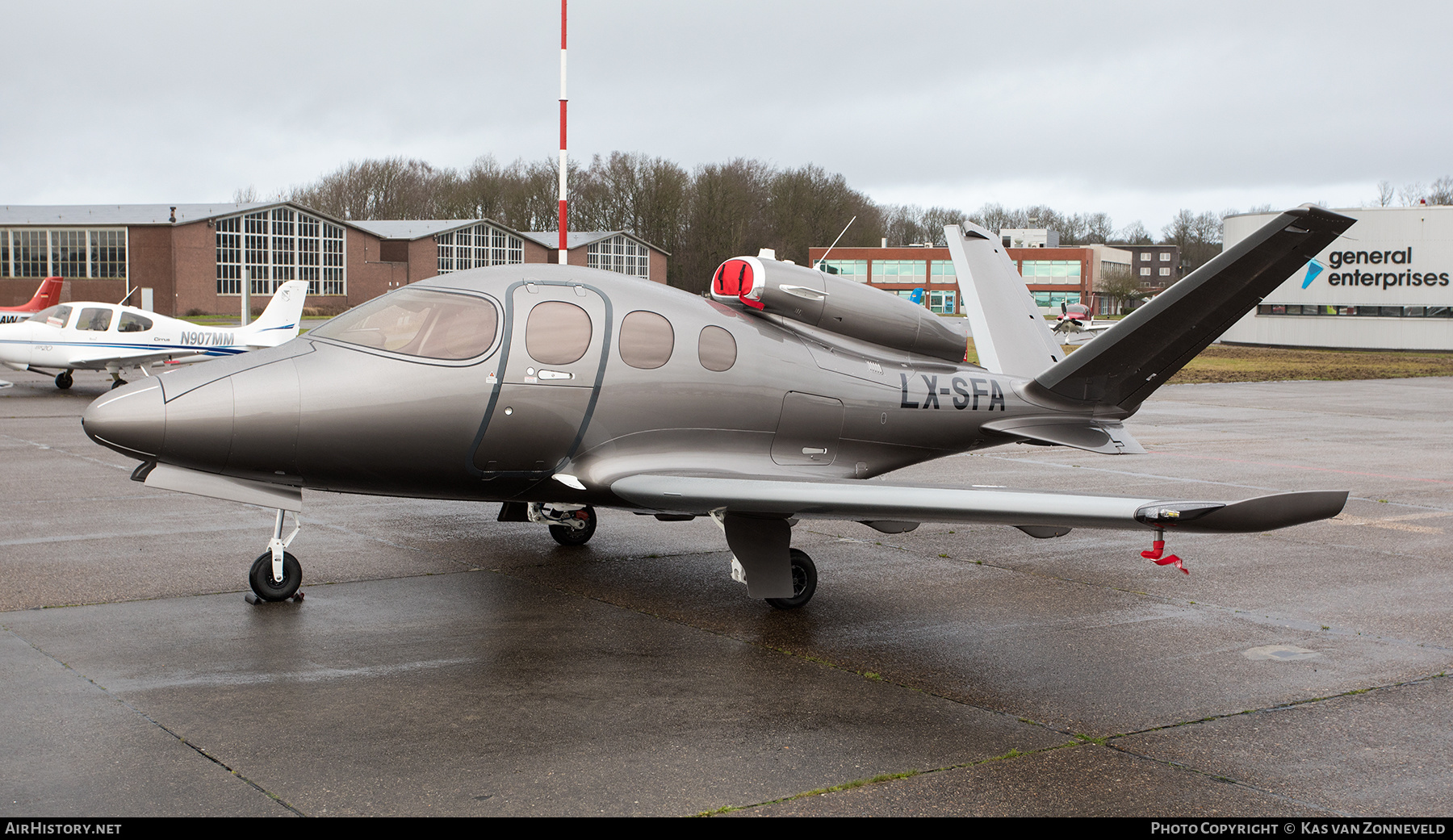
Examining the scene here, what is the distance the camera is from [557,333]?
7.29 m

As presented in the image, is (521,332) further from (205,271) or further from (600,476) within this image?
(205,271)

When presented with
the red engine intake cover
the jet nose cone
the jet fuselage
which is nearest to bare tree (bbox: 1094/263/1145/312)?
the red engine intake cover

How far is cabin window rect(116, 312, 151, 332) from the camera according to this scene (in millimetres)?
24203

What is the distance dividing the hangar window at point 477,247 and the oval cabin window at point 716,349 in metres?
80.5

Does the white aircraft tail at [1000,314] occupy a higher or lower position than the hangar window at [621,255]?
lower

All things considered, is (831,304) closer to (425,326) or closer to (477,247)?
(425,326)

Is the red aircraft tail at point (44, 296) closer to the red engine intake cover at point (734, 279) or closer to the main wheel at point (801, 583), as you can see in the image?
the red engine intake cover at point (734, 279)

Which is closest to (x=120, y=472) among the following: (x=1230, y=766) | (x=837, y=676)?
(x=837, y=676)

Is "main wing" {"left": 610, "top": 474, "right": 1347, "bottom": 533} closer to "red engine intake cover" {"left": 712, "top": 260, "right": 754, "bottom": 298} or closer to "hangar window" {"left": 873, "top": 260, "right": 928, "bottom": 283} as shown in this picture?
"red engine intake cover" {"left": 712, "top": 260, "right": 754, "bottom": 298}

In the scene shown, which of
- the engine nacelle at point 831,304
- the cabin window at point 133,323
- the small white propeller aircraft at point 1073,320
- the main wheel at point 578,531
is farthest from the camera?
the small white propeller aircraft at point 1073,320

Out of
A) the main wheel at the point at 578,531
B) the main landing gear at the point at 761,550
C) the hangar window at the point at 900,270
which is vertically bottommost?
the main wheel at the point at 578,531

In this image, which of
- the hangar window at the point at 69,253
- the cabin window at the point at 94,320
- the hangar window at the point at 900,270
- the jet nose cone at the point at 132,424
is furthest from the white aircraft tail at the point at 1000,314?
the hangar window at the point at 900,270

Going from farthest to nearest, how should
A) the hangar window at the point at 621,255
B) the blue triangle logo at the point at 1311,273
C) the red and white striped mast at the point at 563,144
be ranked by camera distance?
the hangar window at the point at 621,255, the blue triangle logo at the point at 1311,273, the red and white striped mast at the point at 563,144

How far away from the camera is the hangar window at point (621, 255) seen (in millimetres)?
87125
